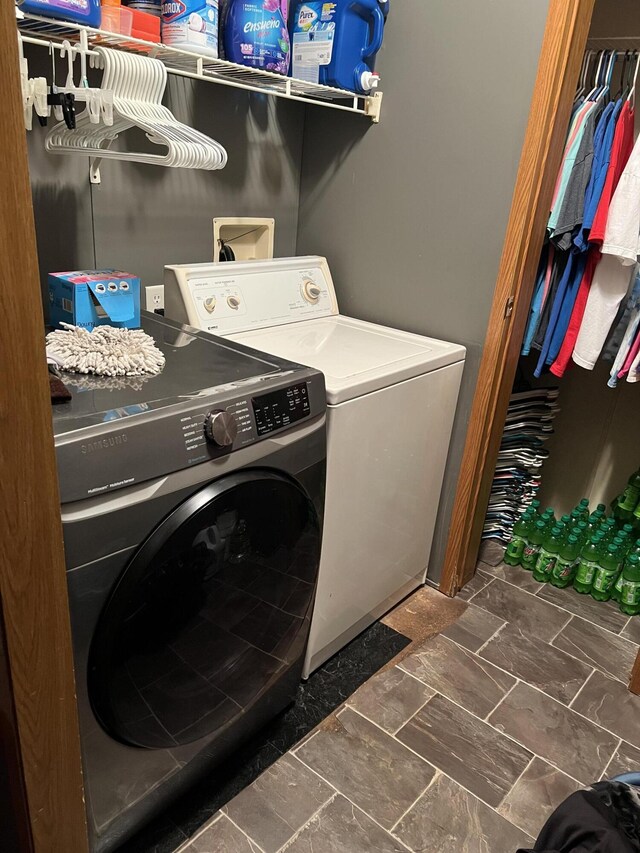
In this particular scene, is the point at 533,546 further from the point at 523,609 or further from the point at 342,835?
the point at 342,835

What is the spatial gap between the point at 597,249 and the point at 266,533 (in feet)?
4.57

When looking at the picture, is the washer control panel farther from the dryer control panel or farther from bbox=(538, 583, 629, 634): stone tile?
bbox=(538, 583, 629, 634): stone tile

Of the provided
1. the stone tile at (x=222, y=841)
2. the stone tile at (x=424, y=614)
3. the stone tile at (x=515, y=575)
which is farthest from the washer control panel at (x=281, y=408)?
the stone tile at (x=515, y=575)

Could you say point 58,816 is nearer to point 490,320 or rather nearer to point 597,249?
point 490,320

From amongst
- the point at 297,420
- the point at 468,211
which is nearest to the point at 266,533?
the point at 297,420

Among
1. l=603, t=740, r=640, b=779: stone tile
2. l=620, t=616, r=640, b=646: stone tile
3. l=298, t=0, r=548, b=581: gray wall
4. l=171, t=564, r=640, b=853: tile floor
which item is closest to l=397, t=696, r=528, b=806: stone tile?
l=171, t=564, r=640, b=853: tile floor

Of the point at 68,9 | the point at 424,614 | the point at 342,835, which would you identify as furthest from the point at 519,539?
the point at 68,9

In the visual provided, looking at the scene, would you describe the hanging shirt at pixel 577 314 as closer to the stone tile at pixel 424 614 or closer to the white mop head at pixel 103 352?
the stone tile at pixel 424 614

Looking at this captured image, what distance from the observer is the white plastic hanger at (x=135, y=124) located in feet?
4.25

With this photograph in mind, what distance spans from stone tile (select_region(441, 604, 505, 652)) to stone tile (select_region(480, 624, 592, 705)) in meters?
0.03

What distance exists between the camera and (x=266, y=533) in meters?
1.20

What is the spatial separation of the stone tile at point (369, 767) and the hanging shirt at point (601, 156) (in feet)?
5.09

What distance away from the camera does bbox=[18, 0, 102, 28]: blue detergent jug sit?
3.73 ft

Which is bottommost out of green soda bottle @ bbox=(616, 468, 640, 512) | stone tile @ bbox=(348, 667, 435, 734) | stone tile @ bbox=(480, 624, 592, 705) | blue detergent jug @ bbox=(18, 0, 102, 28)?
stone tile @ bbox=(480, 624, 592, 705)
